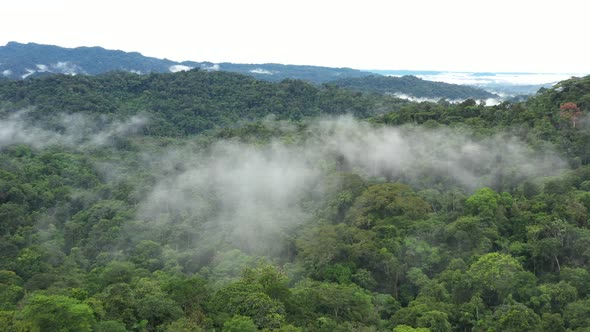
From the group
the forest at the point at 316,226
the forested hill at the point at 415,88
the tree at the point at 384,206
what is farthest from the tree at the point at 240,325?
the forested hill at the point at 415,88

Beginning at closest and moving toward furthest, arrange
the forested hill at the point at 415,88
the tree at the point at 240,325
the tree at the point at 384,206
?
the tree at the point at 240,325
the tree at the point at 384,206
the forested hill at the point at 415,88

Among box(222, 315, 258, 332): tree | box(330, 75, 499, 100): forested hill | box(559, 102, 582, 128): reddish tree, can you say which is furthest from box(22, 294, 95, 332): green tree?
box(330, 75, 499, 100): forested hill

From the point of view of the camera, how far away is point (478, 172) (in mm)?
40750

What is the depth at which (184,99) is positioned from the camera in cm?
9625

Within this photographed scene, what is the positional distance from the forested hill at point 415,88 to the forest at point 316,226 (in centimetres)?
9251

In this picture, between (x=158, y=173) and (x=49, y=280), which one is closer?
(x=49, y=280)

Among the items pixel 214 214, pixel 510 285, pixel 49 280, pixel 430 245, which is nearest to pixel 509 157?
pixel 430 245

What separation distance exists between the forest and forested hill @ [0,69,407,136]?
16.8m

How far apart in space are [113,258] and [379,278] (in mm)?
18162

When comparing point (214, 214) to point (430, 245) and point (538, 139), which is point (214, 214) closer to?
point (430, 245)

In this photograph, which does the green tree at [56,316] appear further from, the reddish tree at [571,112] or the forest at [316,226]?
the reddish tree at [571,112]

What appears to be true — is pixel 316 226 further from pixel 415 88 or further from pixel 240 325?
pixel 415 88

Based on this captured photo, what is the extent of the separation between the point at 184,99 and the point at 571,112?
71.3 m

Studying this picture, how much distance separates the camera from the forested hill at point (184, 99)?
279 ft
